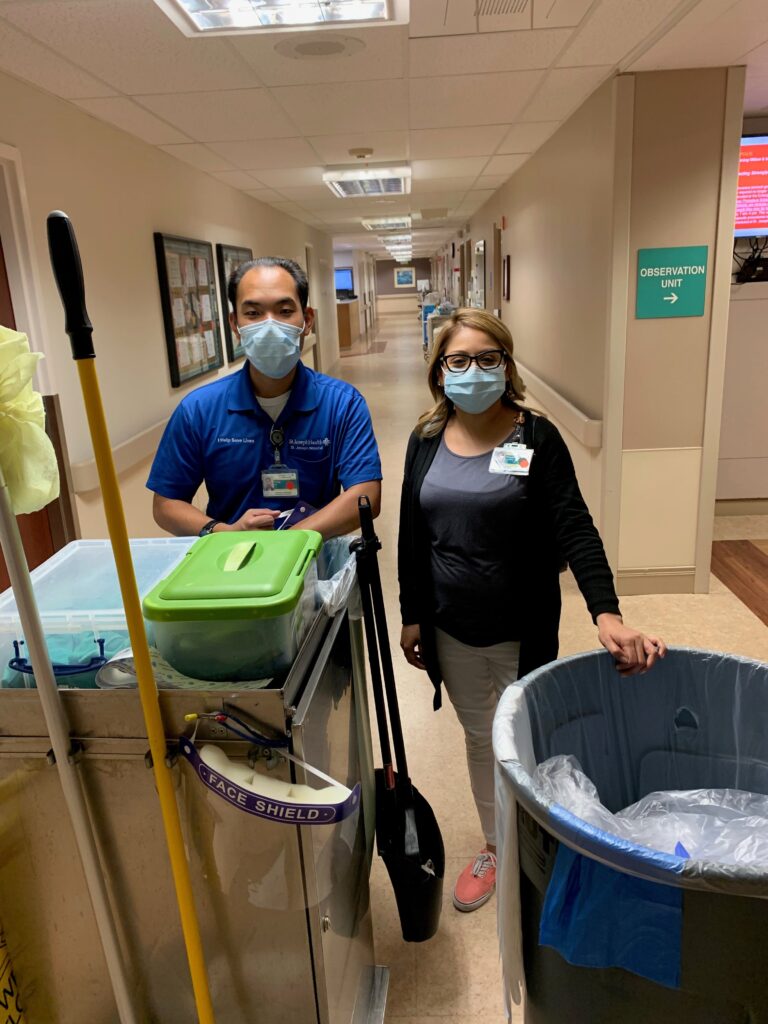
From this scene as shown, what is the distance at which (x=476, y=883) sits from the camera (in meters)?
2.03

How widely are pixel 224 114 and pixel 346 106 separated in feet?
1.95

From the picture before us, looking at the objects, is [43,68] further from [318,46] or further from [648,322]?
[648,322]

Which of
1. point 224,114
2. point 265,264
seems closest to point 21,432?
point 265,264

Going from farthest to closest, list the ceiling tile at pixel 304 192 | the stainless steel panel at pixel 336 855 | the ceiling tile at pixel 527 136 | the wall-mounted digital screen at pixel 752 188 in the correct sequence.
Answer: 1. the ceiling tile at pixel 304 192
2. the ceiling tile at pixel 527 136
3. the wall-mounted digital screen at pixel 752 188
4. the stainless steel panel at pixel 336 855

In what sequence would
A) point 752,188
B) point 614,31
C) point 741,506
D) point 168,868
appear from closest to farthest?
point 168,868, point 614,31, point 752,188, point 741,506

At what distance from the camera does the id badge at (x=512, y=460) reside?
5.55 ft

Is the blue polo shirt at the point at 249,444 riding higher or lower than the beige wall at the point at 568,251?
lower

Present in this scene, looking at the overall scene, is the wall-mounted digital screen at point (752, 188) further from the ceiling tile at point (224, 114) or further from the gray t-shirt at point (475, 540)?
the gray t-shirt at point (475, 540)

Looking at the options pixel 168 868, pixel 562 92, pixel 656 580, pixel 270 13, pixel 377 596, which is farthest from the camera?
pixel 656 580

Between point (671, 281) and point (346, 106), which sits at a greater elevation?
point (346, 106)

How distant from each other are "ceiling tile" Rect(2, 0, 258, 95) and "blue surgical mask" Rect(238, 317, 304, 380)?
3.94ft

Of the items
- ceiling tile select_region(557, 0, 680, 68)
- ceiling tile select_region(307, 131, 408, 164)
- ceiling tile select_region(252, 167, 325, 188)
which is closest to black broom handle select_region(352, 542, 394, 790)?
ceiling tile select_region(557, 0, 680, 68)

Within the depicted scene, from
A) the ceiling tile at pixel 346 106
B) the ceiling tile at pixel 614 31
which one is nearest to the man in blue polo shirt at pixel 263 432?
the ceiling tile at pixel 614 31

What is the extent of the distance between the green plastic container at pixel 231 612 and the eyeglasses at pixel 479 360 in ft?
2.54
